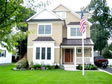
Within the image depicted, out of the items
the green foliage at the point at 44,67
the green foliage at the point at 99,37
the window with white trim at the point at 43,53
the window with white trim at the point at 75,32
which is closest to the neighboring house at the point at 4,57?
the window with white trim at the point at 43,53

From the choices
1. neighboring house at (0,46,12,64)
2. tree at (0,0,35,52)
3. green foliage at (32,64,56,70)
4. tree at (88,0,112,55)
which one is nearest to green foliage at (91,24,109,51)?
tree at (88,0,112,55)

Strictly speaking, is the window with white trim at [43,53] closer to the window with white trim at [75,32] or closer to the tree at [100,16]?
the window with white trim at [75,32]

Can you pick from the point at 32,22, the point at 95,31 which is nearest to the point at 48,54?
the point at 32,22

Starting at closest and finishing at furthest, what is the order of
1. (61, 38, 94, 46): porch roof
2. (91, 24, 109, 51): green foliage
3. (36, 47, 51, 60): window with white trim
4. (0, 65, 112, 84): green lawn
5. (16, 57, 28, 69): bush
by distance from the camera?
(0, 65, 112, 84): green lawn, (16, 57, 28, 69): bush, (36, 47, 51, 60): window with white trim, (61, 38, 94, 46): porch roof, (91, 24, 109, 51): green foliage

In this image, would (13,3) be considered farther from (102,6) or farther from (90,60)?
(102,6)

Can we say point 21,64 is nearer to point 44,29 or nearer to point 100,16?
point 44,29

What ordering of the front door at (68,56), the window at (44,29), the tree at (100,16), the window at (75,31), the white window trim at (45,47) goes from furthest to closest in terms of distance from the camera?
the tree at (100,16) < the window at (75,31) < the front door at (68,56) < the window at (44,29) < the white window trim at (45,47)

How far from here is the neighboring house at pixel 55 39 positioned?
2209cm

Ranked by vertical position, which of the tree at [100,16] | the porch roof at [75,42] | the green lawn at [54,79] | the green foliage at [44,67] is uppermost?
the tree at [100,16]

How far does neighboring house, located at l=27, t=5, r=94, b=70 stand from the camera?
72.5 ft

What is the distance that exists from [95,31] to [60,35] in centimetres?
2086

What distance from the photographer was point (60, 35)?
23.1m

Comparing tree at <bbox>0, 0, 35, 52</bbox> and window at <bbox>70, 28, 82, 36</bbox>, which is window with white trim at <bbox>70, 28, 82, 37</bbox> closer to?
window at <bbox>70, 28, 82, 36</bbox>

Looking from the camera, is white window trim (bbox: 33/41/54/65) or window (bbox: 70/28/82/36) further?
window (bbox: 70/28/82/36)
